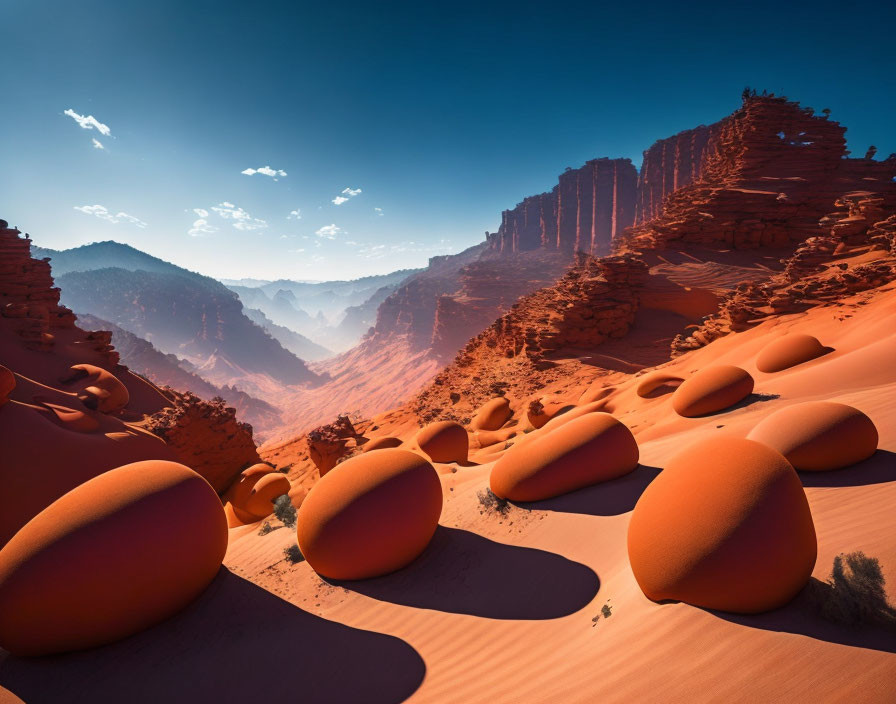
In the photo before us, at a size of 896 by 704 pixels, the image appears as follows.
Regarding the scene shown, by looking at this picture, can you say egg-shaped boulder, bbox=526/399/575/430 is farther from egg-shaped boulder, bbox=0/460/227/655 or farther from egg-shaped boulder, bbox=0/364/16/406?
egg-shaped boulder, bbox=0/364/16/406

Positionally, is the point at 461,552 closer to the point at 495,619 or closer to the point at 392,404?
the point at 495,619

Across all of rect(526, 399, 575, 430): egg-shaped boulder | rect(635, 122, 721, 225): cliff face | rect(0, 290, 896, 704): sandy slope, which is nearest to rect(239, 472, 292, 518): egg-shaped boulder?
rect(0, 290, 896, 704): sandy slope

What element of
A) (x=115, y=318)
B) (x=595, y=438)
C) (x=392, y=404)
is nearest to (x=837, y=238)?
(x=595, y=438)

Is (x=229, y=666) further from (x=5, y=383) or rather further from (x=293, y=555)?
(x=5, y=383)

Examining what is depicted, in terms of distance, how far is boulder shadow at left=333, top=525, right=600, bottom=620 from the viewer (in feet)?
13.2

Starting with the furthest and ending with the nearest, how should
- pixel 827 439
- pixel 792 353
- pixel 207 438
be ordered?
1. pixel 207 438
2. pixel 792 353
3. pixel 827 439

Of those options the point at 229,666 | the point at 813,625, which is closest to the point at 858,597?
the point at 813,625

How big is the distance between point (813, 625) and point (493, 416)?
40.1ft

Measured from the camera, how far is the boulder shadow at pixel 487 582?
4.02 meters

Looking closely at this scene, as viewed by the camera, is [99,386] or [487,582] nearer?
[487,582]

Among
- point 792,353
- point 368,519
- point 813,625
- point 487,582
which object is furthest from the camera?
point 792,353

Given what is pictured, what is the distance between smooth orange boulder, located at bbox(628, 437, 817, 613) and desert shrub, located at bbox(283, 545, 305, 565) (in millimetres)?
4750

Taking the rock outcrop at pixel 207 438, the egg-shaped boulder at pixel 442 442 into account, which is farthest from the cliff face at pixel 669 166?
the rock outcrop at pixel 207 438

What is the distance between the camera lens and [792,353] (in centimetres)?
913
